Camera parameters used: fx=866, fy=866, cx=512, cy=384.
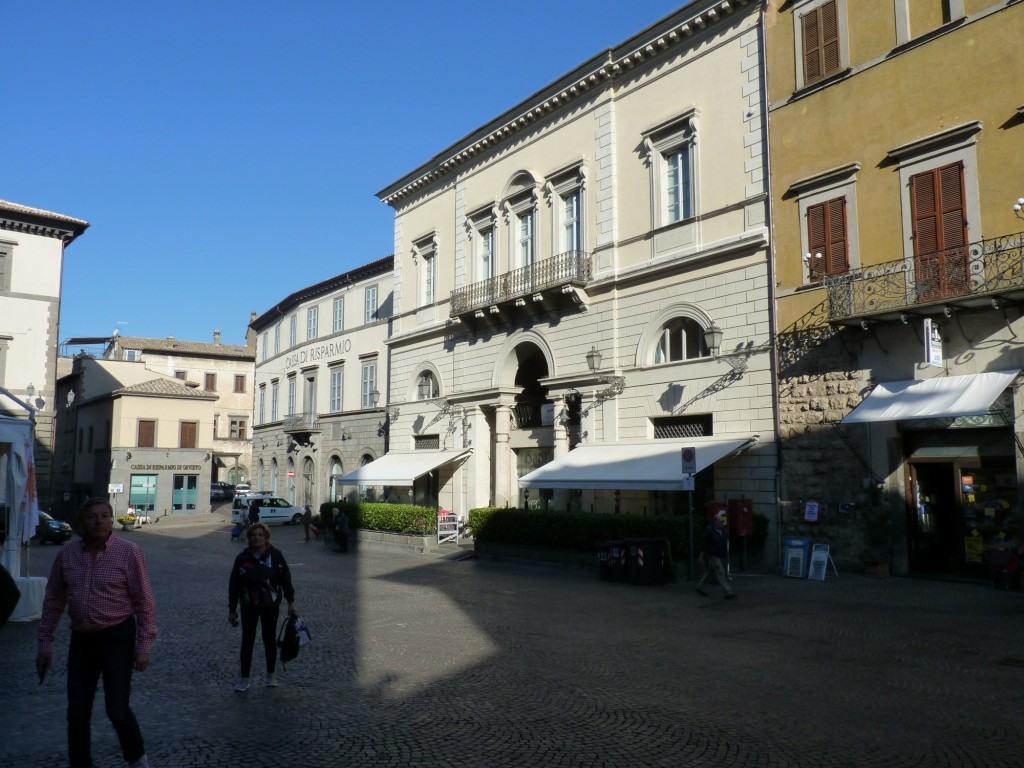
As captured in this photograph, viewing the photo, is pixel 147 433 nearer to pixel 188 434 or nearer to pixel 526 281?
pixel 188 434

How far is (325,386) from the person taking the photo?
39.8 m

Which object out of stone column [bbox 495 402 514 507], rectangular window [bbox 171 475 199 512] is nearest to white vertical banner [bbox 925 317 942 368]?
stone column [bbox 495 402 514 507]

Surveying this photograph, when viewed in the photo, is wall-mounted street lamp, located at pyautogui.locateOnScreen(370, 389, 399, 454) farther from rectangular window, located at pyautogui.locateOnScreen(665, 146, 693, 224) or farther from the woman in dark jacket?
the woman in dark jacket

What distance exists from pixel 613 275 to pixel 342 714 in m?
16.4

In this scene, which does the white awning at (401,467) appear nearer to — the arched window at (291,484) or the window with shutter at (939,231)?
the arched window at (291,484)

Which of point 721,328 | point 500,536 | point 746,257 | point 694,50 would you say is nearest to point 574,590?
point 500,536

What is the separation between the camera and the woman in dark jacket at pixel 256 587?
797 cm

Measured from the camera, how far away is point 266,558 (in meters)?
8.07

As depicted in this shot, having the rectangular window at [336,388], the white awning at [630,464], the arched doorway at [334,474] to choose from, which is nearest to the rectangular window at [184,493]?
the arched doorway at [334,474]

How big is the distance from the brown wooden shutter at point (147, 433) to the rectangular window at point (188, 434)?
4.81 ft

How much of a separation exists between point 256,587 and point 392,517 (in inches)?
725

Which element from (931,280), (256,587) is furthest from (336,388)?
(256,587)

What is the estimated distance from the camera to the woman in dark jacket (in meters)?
7.97

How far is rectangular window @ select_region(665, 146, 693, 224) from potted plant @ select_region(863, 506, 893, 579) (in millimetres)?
8451
